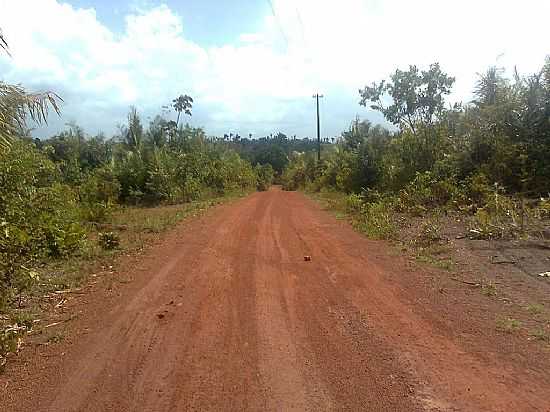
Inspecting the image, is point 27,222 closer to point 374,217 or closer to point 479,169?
point 374,217

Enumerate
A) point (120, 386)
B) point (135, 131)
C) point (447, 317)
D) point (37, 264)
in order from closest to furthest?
point (120, 386) → point (447, 317) → point (37, 264) → point (135, 131)

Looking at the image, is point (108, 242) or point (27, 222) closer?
point (27, 222)

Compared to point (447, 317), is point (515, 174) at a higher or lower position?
higher

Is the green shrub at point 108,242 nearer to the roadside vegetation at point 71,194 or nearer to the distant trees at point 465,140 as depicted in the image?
the roadside vegetation at point 71,194

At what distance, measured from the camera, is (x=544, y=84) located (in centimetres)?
1541

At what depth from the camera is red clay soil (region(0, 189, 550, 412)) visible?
13.7ft

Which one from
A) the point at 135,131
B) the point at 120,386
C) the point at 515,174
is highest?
the point at 135,131

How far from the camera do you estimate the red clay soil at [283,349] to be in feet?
13.7

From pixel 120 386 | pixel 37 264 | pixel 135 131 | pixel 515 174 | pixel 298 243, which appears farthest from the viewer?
pixel 135 131

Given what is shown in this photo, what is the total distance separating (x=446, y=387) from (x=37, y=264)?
781 centimetres

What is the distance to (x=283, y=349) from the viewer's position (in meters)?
5.17

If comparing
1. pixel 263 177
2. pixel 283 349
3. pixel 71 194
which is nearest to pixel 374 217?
pixel 71 194

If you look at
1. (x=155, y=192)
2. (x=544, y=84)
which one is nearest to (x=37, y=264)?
(x=544, y=84)

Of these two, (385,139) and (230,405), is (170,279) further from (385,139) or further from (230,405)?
(385,139)
